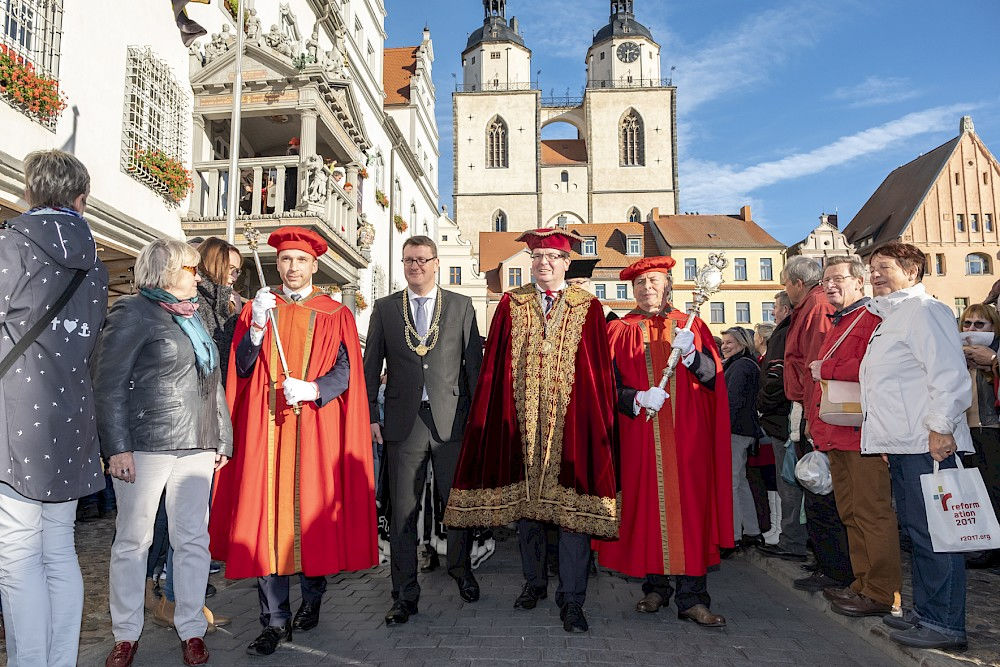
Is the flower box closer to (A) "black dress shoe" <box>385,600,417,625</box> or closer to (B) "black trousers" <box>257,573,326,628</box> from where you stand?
(B) "black trousers" <box>257,573,326,628</box>

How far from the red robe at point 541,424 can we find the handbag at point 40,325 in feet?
8.29

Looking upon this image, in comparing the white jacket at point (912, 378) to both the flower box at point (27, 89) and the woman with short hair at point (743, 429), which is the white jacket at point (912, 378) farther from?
the flower box at point (27, 89)

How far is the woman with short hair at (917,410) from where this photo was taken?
3988 mm

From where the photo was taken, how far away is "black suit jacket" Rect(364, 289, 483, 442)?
16.9 ft

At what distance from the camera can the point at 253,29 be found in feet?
45.3

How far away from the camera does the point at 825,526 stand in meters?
5.40

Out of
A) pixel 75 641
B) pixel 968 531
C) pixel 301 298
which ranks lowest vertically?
pixel 75 641

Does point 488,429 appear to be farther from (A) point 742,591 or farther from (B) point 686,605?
(A) point 742,591

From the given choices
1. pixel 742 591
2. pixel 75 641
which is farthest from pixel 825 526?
pixel 75 641

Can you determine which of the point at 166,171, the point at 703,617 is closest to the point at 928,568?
the point at 703,617

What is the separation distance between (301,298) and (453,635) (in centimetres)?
230

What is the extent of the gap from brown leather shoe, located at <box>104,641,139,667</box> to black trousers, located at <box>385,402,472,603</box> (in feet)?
5.31

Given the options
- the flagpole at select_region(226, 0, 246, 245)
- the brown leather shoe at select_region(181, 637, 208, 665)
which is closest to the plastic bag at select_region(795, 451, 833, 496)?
the brown leather shoe at select_region(181, 637, 208, 665)

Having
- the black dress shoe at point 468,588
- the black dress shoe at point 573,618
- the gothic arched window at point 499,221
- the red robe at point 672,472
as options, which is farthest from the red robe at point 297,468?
the gothic arched window at point 499,221
